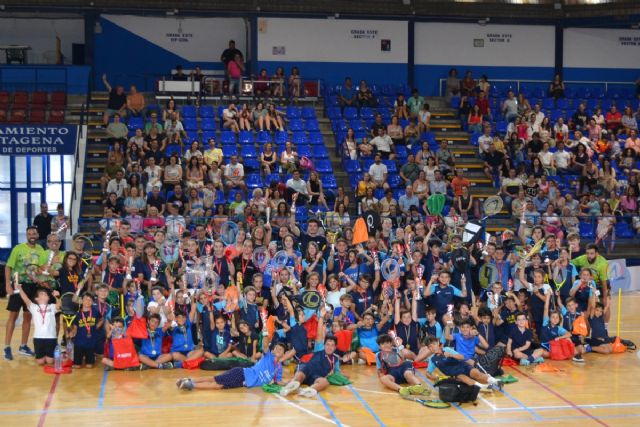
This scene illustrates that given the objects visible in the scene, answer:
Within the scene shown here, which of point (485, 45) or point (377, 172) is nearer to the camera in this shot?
point (377, 172)

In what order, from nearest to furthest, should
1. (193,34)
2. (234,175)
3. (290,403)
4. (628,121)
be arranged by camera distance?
1. (290,403)
2. (234,175)
3. (628,121)
4. (193,34)

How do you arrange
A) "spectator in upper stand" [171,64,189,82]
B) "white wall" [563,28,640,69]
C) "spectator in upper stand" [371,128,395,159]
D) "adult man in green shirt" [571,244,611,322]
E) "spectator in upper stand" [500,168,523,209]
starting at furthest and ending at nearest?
"white wall" [563,28,640,69], "spectator in upper stand" [171,64,189,82], "spectator in upper stand" [371,128,395,159], "spectator in upper stand" [500,168,523,209], "adult man in green shirt" [571,244,611,322]

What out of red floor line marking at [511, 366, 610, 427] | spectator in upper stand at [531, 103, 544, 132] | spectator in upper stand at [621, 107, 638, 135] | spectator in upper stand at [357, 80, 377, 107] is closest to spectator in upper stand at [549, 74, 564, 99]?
spectator in upper stand at [621, 107, 638, 135]

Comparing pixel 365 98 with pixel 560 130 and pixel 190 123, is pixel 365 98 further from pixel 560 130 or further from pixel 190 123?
pixel 560 130

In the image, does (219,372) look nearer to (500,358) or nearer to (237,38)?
(500,358)

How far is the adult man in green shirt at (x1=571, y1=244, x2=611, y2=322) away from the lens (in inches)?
773

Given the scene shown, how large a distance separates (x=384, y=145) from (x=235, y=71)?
20.0ft

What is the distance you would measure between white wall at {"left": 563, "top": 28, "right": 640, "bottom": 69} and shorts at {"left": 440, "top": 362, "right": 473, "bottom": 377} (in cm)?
2214

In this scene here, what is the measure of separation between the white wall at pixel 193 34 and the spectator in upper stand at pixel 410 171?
907cm

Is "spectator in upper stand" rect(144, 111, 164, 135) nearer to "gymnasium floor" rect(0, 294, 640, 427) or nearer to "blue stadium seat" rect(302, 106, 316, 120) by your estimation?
"blue stadium seat" rect(302, 106, 316, 120)

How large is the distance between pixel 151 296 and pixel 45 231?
732cm

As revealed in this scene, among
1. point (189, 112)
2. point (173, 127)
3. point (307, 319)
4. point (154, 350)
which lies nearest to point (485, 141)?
point (189, 112)

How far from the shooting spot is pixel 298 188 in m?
25.6

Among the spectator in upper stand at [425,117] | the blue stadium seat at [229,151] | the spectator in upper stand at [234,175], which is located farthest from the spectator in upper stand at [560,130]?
the spectator in upper stand at [234,175]
